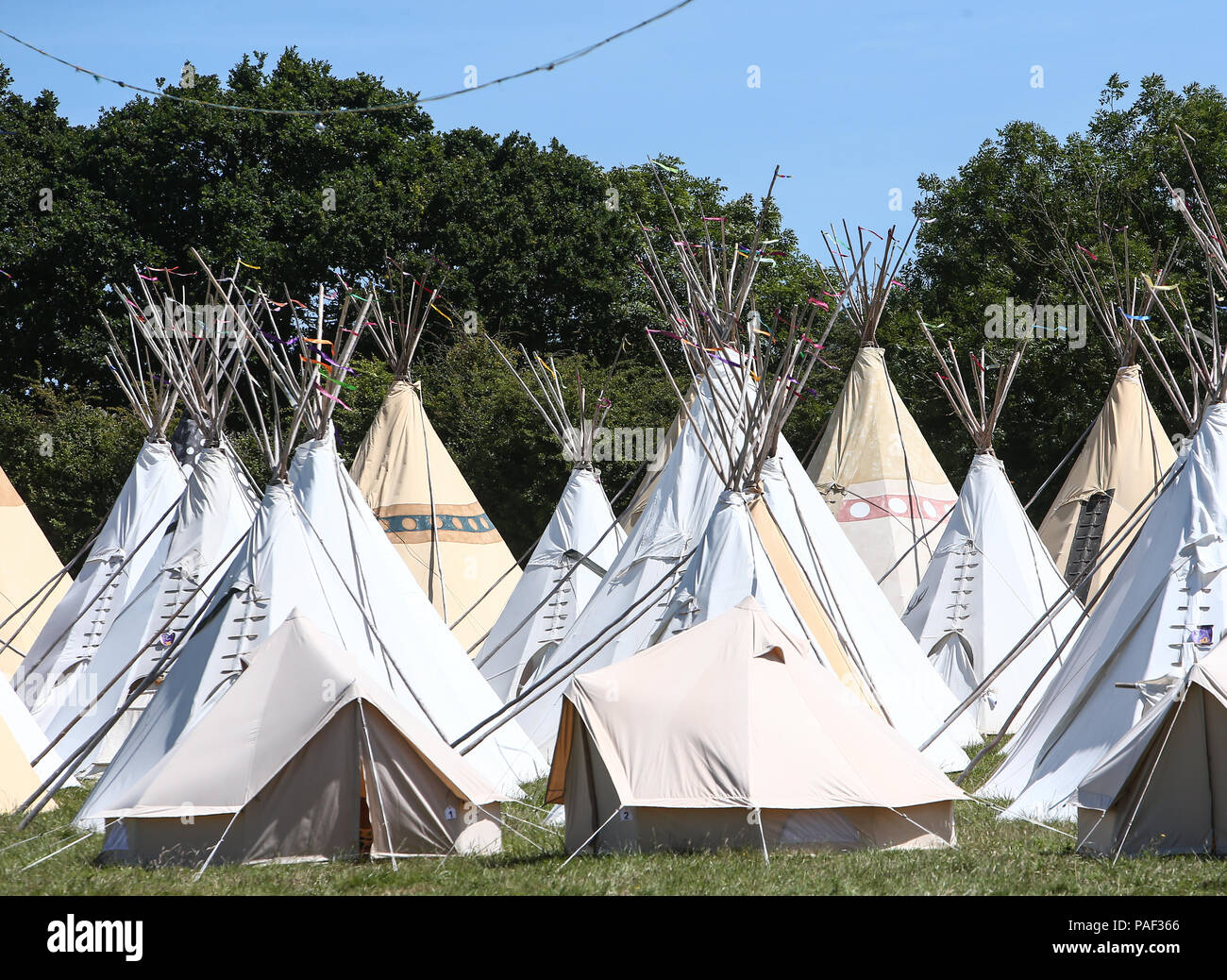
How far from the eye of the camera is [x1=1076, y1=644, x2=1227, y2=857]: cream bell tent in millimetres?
6289

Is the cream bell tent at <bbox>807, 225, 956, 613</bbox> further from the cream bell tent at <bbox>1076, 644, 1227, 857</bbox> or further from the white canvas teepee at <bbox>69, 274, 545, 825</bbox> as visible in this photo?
the cream bell tent at <bbox>1076, 644, 1227, 857</bbox>

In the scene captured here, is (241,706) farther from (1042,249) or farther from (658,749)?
(1042,249)

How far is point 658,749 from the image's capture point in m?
6.63

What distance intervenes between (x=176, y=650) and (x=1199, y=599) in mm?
6163

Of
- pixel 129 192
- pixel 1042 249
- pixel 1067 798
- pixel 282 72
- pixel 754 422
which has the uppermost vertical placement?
pixel 282 72

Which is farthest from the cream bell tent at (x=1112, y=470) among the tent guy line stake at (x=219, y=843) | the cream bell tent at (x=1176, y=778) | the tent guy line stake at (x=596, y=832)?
the tent guy line stake at (x=219, y=843)

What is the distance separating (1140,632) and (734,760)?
2.90 m

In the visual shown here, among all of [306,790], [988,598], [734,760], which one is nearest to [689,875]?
[734,760]

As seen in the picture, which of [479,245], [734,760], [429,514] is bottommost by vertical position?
[734,760]

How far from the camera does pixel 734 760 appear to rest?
654 centimetres

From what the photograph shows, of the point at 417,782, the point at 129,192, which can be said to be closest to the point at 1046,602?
the point at 417,782

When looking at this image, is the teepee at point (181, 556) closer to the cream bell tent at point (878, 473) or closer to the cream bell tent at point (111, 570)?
the cream bell tent at point (111, 570)

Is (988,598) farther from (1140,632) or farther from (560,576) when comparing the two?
(1140,632)

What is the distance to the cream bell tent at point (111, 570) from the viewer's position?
39.0ft
